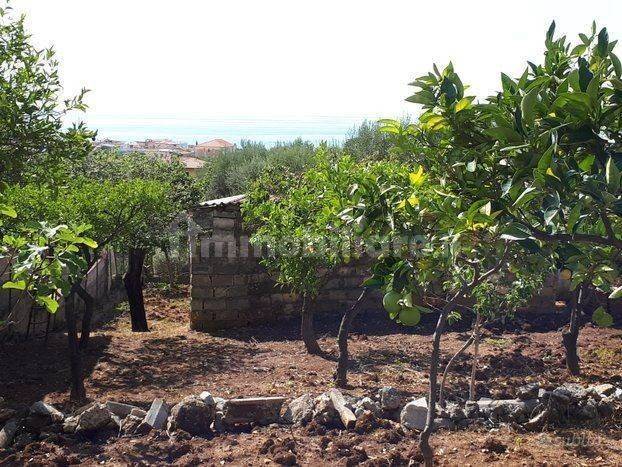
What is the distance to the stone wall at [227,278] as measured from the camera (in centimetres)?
988

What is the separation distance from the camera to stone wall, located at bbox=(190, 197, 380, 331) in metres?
9.88

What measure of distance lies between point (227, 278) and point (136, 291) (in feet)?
5.85

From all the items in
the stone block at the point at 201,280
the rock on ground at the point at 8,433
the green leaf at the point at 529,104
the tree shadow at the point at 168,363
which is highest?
the green leaf at the point at 529,104

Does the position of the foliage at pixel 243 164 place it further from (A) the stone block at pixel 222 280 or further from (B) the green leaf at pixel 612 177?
(B) the green leaf at pixel 612 177

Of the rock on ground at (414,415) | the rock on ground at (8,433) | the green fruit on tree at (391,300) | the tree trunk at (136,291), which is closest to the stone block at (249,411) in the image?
the rock on ground at (414,415)

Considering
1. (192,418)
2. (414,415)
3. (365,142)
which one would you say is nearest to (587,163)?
(414,415)

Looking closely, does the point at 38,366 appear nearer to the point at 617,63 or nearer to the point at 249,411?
the point at 249,411

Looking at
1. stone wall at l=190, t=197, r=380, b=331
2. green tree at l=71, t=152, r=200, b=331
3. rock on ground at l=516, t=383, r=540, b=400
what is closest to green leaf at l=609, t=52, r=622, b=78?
rock on ground at l=516, t=383, r=540, b=400

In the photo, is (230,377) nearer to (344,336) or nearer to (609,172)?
(344,336)

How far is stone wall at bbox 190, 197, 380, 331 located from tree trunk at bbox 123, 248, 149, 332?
1.24 meters

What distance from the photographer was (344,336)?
7160 millimetres

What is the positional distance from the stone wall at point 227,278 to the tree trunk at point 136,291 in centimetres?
124

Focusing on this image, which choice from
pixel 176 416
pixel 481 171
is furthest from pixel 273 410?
pixel 481 171

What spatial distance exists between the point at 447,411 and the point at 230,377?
2.93m
